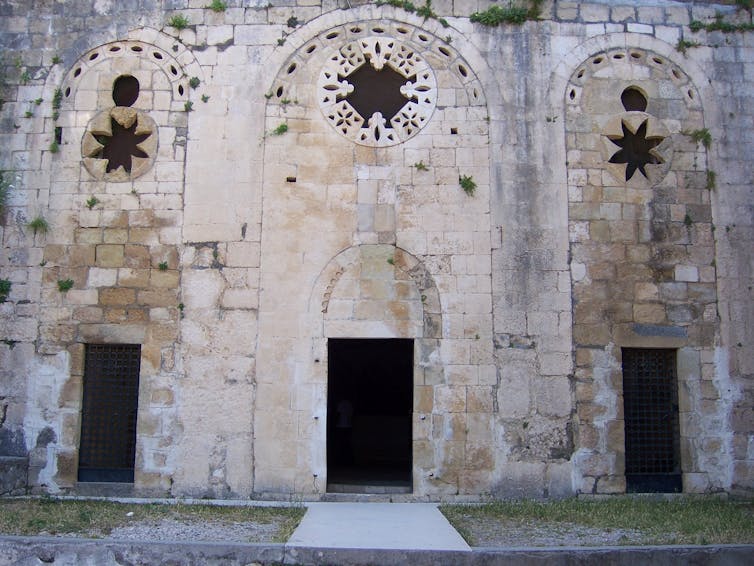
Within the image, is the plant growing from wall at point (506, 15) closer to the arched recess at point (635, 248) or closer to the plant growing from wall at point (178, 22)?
the arched recess at point (635, 248)

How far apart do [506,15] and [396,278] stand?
3928mm

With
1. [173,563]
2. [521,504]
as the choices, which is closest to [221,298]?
[173,563]

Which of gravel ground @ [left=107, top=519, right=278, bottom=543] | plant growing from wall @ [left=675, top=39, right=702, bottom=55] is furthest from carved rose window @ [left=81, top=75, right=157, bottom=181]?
plant growing from wall @ [left=675, top=39, right=702, bottom=55]

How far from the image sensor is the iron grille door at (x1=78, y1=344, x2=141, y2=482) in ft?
30.6

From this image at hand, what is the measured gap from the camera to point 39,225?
9469 mm

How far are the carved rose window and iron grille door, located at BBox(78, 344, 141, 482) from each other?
237 centimetres

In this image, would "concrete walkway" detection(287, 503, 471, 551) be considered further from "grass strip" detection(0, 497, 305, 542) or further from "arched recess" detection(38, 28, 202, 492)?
"arched recess" detection(38, 28, 202, 492)

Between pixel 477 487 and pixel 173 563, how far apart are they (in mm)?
4162

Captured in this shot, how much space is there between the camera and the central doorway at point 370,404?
1309 cm

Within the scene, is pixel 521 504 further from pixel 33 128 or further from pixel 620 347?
pixel 33 128

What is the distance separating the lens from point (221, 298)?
9.27 metres

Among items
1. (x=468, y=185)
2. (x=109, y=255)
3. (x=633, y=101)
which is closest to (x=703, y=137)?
(x=633, y=101)

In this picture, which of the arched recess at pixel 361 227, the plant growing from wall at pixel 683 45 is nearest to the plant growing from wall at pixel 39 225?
the arched recess at pixel 361 227

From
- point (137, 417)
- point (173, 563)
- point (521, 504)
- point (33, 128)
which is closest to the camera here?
point (173, 563)
